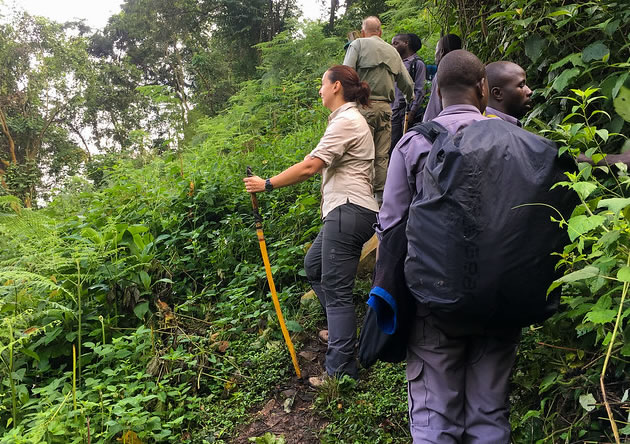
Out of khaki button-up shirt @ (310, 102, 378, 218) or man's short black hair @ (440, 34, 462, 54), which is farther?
man's short black hair @ (440, 34, 462, 54)

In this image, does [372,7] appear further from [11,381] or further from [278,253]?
[11,381]

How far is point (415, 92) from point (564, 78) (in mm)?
3284

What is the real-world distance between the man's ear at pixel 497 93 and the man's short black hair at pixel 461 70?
0.88 meters

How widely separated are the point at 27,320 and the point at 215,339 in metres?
1.66

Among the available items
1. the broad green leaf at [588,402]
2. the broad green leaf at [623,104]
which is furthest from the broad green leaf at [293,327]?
the broad green leaf at [623,104]

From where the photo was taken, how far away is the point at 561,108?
3.27 m

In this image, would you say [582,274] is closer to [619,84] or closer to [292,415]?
[619,84]

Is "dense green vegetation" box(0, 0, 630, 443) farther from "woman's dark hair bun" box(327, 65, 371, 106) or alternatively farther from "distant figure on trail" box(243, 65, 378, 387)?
"woman's dark hair bun" box(327, 65, 371, 106)

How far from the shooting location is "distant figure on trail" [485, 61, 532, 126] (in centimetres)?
288

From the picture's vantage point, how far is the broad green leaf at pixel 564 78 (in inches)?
116

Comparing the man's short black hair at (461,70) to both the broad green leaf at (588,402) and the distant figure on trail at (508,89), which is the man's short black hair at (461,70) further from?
the broad green leaf at (588,402)

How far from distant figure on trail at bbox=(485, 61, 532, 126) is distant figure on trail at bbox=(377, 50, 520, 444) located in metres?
0.93

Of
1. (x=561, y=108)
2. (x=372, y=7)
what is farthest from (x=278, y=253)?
(x=372, y=7)

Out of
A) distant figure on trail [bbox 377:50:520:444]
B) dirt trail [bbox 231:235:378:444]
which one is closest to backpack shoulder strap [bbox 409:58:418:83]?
dirt trail [bbox 231:235:378:444]
